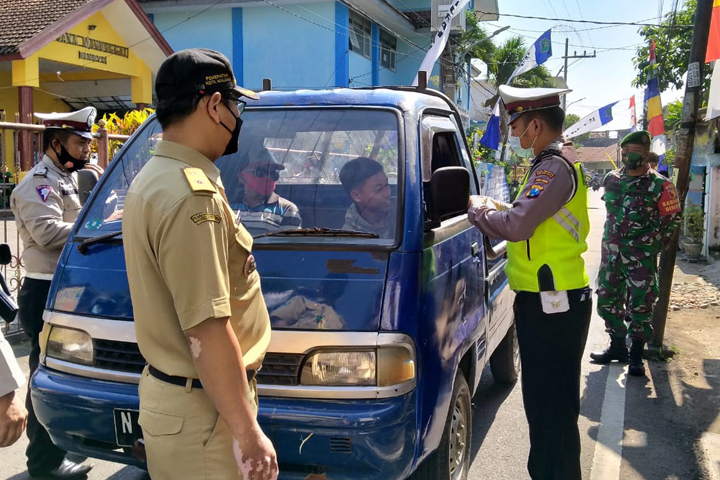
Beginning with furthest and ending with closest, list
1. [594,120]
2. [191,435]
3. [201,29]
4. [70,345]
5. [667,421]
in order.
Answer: [201,29], [594,120], [667,421], [70,345], [191,435]

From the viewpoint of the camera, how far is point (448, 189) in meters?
A: 3.00

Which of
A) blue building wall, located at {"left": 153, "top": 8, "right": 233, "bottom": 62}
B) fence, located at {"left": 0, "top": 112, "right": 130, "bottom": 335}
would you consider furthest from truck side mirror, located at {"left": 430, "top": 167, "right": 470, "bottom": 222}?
blue building wall, located at {"left": 153, "top": 8, "right": 233, "bottom": 62}

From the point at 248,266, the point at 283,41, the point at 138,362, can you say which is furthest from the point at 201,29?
the point at 248,266

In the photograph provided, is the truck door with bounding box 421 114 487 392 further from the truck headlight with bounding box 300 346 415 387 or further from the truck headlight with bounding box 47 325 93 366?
the truck headlight with bounding box 47 325 93 366

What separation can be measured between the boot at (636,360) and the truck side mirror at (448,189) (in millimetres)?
3569

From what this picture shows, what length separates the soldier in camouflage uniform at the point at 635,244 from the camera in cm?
585

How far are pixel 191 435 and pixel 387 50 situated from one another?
24.6 meters

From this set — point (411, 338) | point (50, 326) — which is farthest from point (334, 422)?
point (50, 326)

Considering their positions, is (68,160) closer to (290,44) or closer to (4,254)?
(4,254)

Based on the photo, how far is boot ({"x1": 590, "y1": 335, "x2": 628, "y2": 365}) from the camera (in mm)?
6156

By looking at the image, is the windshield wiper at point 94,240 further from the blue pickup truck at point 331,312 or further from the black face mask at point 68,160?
the black face mask at point 68,160

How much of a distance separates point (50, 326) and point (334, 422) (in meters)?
1.42

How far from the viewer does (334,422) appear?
2.50m

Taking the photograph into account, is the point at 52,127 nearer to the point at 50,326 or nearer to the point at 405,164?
the point at 50,326
